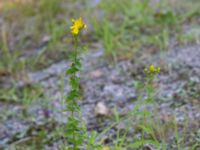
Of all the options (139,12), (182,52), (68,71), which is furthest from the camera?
(139,12)

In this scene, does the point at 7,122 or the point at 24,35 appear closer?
the point at 7,122

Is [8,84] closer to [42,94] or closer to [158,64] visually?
[42,94]

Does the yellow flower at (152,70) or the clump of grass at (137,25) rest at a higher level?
the clump of grass at (137,25)

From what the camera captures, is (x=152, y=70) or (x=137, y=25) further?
(x=137, y=25)

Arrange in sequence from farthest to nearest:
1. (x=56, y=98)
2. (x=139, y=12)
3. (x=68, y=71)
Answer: (x=139, y=12), (x=56, y=98), (x=68, y=71)

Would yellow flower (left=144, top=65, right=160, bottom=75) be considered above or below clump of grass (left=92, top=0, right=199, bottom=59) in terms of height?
below

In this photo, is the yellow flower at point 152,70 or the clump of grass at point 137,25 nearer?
the yellow flower at point 152,70

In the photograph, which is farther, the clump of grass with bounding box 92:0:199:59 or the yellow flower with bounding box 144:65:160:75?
the clump of grass with bounding box 92:0:199:59

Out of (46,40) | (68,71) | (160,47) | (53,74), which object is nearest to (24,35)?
(46,40)

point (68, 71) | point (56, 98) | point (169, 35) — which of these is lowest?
→ point (68, 71)

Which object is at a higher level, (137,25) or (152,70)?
(137,25)

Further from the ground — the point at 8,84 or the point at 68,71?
the point at 8,84
